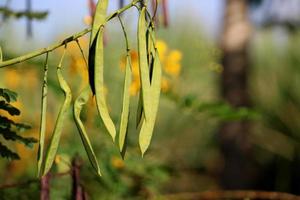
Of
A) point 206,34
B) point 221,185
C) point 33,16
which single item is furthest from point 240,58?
point 33,16

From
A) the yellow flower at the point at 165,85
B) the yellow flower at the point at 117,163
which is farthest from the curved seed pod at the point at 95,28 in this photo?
the yellow flower at the point at 165,85

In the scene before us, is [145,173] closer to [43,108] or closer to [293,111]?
[43,108]

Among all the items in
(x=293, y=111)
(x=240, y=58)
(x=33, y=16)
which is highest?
(x=33, y=16)

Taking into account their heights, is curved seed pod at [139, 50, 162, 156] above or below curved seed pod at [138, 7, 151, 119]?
below

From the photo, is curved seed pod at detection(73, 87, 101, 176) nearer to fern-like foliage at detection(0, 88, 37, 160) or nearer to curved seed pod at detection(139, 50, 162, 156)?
curved seed pod at detection(139, 50, 162, 156)

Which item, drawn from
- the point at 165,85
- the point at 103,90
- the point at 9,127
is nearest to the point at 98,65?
the point at 103,90

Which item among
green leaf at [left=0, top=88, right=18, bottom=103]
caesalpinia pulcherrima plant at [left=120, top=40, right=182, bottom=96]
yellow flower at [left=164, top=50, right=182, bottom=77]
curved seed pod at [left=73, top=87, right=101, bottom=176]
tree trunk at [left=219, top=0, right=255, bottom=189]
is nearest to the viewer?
curved seed pod at [left=73, top=87, right=101, bottom=176]

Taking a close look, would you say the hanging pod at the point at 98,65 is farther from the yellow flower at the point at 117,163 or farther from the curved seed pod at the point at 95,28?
the yellow flower at the point at 117,163

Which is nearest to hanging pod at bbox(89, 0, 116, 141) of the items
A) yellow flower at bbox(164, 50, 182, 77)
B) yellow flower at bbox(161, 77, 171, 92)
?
yellow flower at bbox(161, 77, 171, 92)
